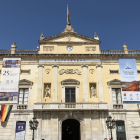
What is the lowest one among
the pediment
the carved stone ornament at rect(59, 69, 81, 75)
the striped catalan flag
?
the striped catalan flag

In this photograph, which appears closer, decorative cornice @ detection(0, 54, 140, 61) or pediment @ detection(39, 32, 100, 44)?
decorative cornice @ detection(0, 54, 140, 61)

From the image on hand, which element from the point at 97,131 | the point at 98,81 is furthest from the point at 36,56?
the point at 97,131

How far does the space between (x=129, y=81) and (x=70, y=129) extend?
29.1 ft

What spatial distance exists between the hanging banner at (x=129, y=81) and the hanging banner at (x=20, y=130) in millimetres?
10548

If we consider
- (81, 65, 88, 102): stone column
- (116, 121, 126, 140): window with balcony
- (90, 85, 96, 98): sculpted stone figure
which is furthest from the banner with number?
(116, 121, 126, 140): window with balcony

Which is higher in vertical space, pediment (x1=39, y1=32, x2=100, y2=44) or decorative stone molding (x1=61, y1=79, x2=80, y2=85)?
pediment (x1=39, y1=32, x2=100, y2=44)

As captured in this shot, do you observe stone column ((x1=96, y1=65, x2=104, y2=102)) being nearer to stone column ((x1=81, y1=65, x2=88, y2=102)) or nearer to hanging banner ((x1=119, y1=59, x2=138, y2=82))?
stone column ((x1=81, y1=65, x2=88, y2=102))

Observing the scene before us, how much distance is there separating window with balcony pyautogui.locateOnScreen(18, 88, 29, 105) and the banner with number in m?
0.52

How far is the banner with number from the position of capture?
20.7 metres

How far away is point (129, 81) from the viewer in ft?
71.6

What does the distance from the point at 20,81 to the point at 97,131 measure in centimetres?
953

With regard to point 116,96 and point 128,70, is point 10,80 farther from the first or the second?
point 128,70

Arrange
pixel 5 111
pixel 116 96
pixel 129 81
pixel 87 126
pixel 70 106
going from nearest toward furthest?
pixel 87 126, pixel 5 111, pixel 70 106, pixel 116 96, pixel 129 81

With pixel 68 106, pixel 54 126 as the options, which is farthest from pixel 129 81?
pixel 54 126
